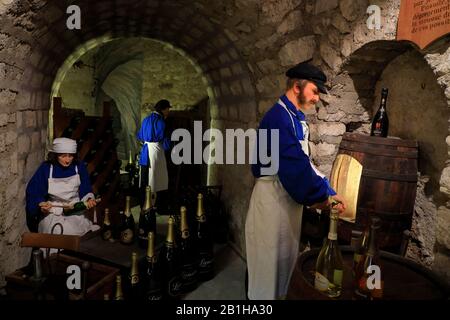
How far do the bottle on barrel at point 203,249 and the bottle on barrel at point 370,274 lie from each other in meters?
1.84

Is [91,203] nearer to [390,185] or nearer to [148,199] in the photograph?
[148,199]

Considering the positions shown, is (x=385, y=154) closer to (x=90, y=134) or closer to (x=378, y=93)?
(x=378, y=93)

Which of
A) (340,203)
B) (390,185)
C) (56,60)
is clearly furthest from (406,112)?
(56,60)

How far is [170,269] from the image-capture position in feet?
9.80

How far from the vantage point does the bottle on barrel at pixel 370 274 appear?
1.48 meters

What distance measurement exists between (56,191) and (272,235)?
192 cm

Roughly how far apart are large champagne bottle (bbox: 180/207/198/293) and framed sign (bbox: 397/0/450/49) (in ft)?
6.89

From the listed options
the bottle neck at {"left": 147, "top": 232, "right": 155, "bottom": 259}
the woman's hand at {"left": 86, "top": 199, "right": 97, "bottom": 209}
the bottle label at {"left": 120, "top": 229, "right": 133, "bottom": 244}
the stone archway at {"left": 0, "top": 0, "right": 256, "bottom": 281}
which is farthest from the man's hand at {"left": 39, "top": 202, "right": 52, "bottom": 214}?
the bottle label at {"left": 120, "top": 229, "right": 133, "bottom": 244}

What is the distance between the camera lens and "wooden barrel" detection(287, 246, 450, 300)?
1.51m

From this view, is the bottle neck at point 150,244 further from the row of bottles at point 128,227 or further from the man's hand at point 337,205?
the man's hand at point 337,205

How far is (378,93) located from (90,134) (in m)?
3.43

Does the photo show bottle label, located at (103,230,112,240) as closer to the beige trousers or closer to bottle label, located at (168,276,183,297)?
bottle label, located at (168,276,183,297)
